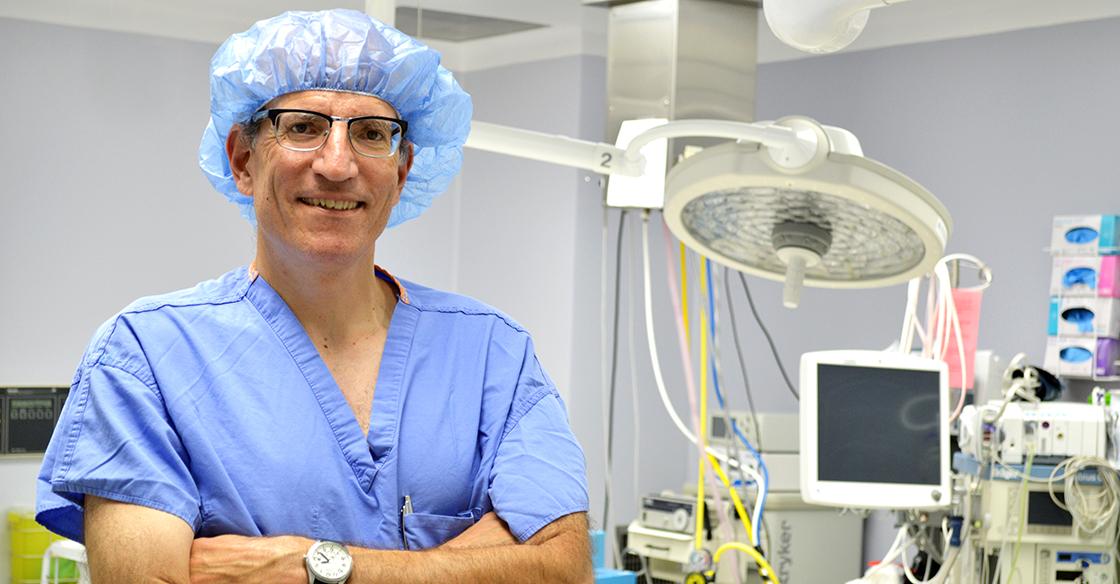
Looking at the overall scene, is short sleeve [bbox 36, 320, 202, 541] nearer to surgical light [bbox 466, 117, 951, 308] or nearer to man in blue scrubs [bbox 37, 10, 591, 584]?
man in blue scrubs [bbox 37, 10, 591, 584]

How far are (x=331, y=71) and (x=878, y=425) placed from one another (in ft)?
7.50

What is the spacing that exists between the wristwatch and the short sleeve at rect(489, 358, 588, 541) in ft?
0.61

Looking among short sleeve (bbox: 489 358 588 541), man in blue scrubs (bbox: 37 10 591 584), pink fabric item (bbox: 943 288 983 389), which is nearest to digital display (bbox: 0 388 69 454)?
pink fabric item (bbox: 943 288 983 389)

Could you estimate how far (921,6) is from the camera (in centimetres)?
488

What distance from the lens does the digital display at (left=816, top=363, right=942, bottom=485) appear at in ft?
11.1

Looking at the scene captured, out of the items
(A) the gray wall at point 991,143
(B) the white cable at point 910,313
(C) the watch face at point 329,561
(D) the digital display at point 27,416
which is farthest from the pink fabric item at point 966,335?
(D) the digital display at point 27,416

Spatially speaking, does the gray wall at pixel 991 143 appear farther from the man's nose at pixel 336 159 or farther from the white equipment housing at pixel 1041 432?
the man's nose at pixel 336 159

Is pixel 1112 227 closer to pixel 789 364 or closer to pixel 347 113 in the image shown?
pixel 789 364

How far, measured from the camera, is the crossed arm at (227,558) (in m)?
1.26

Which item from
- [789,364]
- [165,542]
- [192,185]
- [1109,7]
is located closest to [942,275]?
[1109,7]

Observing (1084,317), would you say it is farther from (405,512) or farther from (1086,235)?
(405,512)

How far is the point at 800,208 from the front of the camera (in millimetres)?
1725

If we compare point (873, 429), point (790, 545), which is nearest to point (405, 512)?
point (873, 429)

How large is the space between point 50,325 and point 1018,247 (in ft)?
11.0
